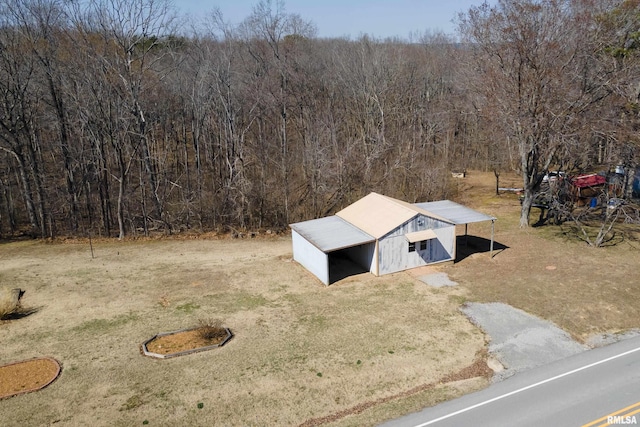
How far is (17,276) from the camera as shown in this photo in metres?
21.7

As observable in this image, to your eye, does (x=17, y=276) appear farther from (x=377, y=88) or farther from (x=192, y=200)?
(x=377, y=88)

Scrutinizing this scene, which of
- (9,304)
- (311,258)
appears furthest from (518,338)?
(9,304)

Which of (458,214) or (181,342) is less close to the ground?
(458,214)

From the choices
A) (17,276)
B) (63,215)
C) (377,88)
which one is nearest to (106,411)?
(17,276)

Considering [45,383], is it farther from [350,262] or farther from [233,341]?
[350,262]

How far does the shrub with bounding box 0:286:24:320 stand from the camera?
1711 cm

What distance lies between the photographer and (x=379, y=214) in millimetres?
22188

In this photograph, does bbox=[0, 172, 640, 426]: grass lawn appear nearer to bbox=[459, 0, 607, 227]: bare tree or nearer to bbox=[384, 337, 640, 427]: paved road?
bbox=[384, 337, 640, 427]: paved road

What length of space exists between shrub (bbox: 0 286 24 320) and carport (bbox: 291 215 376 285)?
41.3ft

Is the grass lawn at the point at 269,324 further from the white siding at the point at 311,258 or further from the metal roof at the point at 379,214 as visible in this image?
the metal roof at the point at 379,214

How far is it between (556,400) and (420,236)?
10.0 m

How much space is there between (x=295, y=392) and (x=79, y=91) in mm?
25334

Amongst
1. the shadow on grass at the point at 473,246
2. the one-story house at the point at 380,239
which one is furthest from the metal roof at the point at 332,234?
the shadow on grass at the point at 473,246

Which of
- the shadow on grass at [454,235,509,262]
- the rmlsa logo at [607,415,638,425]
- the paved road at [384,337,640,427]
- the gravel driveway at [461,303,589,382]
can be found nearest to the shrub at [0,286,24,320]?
the paved road at [384,337,640,427]
